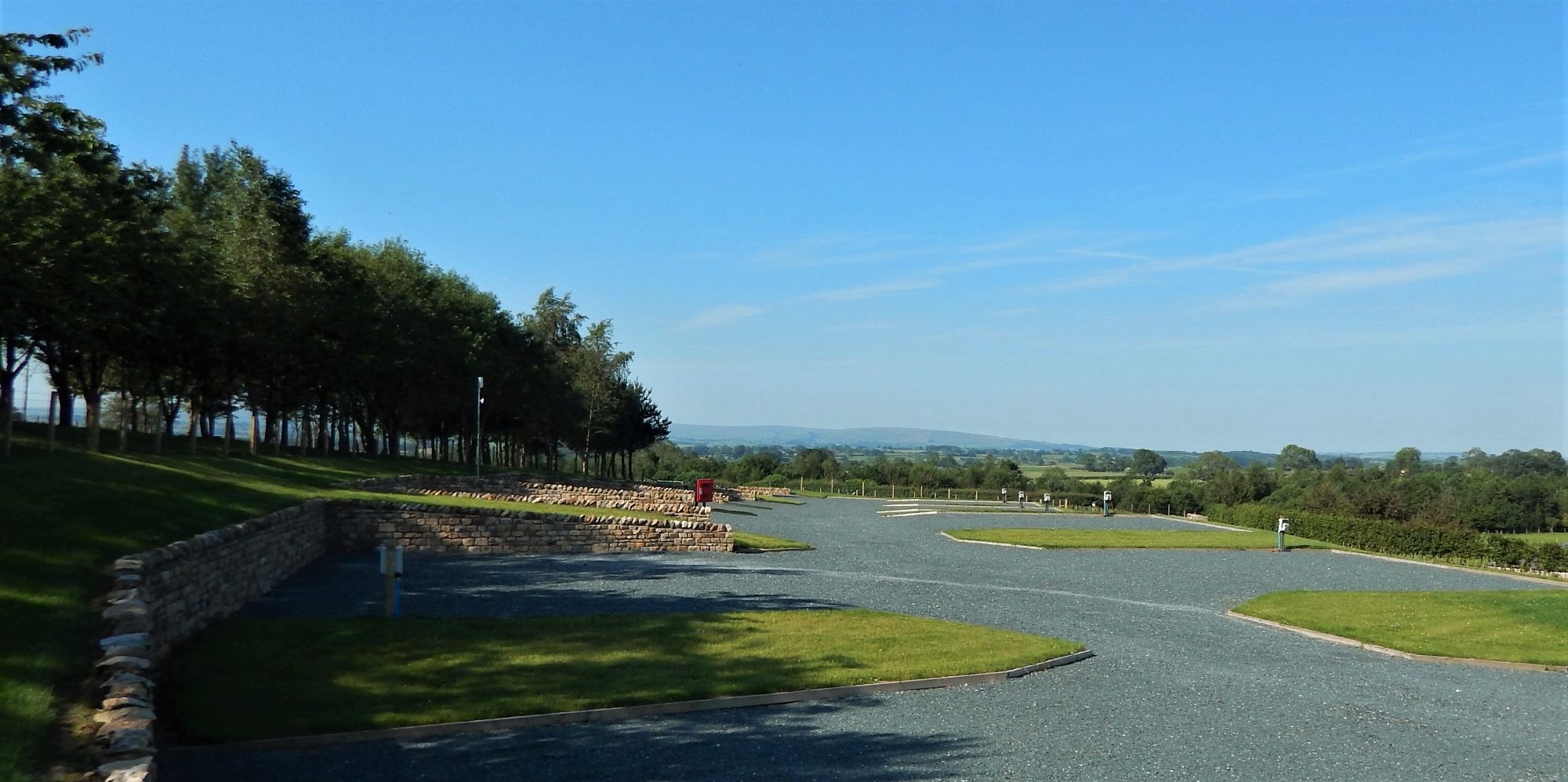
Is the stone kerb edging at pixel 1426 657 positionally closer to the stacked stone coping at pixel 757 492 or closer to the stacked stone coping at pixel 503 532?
the stacked stone coping at pixel 503 532

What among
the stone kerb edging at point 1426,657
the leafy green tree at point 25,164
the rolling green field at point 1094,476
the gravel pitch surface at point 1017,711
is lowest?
the rolling green field at point 1094,476

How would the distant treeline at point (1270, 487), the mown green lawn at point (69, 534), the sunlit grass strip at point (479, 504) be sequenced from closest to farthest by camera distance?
the mown green lawn at point (69, 534)
the sunlit grass strip at point (479, 504)
the distant treeline at point (1270, 487)

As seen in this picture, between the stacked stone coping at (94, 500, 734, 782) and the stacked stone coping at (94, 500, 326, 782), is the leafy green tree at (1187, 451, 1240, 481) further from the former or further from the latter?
the stacked stone coping at (94, 500, 326, 782)

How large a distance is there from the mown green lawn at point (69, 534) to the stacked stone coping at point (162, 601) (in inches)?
8.8

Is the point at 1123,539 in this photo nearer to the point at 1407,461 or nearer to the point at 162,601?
the point at 162,601

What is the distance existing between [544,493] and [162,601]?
93.2 ft

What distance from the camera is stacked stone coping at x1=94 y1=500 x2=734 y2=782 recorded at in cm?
790

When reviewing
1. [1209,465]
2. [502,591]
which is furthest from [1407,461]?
[502,591]

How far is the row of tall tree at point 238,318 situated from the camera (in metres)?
22.1

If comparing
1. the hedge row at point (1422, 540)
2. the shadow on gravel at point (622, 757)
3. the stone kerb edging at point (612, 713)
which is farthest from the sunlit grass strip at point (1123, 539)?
the shadow on gravel at point (622, 757)

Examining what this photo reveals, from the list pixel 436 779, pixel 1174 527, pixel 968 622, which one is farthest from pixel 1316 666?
pixel 1174 527

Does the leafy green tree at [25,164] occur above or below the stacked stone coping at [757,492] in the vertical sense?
above

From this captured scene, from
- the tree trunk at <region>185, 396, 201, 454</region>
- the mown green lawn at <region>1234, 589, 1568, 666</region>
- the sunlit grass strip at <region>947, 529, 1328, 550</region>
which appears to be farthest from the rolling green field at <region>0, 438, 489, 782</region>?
the sunlit grass strip at <region>947, 529, 1328, 550</region>

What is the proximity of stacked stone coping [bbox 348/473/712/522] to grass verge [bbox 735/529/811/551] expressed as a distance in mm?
2428
